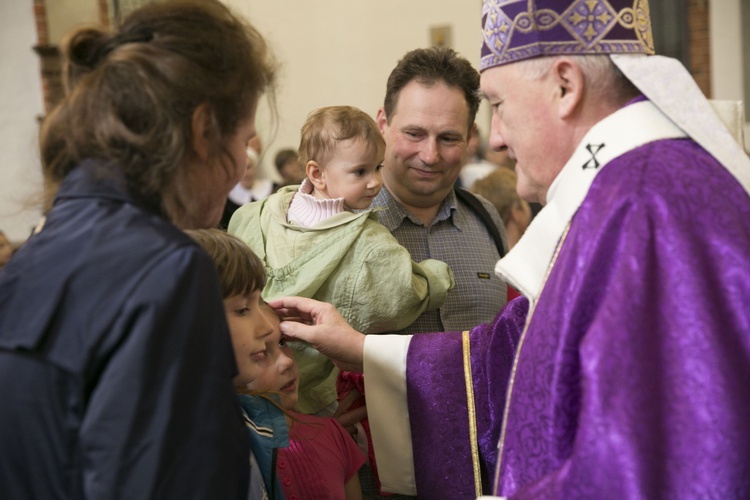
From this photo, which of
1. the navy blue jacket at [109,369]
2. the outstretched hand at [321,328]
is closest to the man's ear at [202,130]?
the navy blue jacket at [109,369]

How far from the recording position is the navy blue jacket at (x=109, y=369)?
1.24 meters

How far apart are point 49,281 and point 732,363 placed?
1091 millimetres

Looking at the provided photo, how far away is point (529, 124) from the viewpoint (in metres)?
1.91

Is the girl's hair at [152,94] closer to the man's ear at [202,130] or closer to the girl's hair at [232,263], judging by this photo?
the man's ear at [202,130]

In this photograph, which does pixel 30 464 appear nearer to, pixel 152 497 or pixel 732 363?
pixel 152 497

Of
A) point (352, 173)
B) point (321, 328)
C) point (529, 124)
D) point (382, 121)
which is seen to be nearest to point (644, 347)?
point (529, 124)

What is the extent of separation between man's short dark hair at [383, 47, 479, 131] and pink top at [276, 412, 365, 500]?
45.6 inches

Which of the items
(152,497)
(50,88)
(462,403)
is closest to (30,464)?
(152,497)

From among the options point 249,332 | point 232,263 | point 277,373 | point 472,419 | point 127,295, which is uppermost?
point 127,295

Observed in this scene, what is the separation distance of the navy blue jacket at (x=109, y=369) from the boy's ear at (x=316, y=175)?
1.36 metres

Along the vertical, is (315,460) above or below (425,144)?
below

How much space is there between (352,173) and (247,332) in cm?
77

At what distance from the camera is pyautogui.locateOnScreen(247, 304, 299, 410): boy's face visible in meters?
2.10

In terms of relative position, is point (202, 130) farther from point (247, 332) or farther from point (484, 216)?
point (484, 216)
